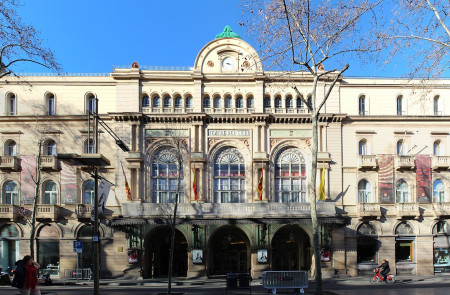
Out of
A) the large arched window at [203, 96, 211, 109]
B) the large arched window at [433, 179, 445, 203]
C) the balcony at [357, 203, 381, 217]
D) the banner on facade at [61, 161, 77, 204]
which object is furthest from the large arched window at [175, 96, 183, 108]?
the large arched window at [433, 179, 445, 203]

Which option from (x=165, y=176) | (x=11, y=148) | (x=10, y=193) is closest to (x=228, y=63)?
(x=165, y=176)

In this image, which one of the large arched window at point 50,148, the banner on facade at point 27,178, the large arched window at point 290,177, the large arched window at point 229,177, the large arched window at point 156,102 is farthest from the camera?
the large arched window at point 156,102

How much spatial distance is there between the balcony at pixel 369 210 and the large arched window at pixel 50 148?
26.2 m

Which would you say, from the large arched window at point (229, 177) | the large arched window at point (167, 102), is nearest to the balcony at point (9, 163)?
the large arched window at point (167, 102)

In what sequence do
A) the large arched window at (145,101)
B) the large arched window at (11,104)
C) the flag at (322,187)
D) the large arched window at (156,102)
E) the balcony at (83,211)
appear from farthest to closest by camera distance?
the large arched window at (156,102), the large arched window at (145,101), the large arched window at (11,104), the flag at (322,187), the balcony at (83,211)

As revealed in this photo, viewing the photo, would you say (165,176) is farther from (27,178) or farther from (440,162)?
(440,162)

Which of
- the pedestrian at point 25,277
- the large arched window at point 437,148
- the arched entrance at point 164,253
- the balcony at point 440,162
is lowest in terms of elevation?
the arched entrance at point 164,253

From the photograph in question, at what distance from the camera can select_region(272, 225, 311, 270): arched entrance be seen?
4191 cm

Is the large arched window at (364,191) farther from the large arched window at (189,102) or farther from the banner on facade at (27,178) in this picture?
the banner on facade at (27,178)

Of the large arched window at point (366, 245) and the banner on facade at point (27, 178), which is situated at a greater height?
the banner on facade at point (27, 178)

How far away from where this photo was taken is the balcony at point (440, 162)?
42031mm

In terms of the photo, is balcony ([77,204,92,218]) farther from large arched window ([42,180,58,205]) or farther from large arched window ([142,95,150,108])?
large arched window ([142,95,150,108])

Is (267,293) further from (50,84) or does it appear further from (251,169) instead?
(50,84)

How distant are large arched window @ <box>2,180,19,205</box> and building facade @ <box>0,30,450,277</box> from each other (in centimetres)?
8
